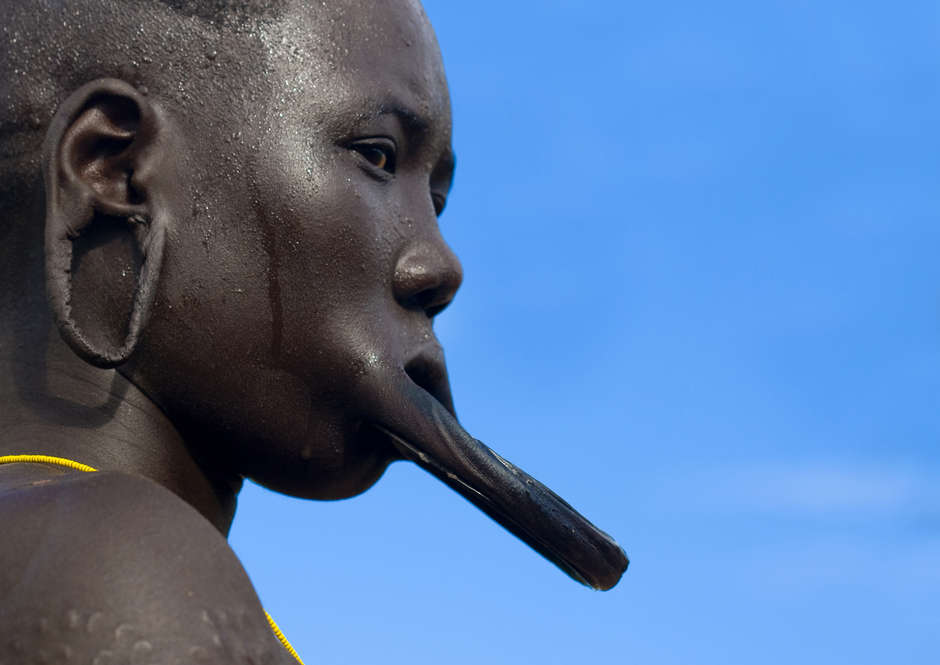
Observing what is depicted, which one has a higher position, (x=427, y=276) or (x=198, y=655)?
(x=427, y=276)

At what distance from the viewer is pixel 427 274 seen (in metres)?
2.97

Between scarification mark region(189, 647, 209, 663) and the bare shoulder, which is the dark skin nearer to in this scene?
the bare shoulder

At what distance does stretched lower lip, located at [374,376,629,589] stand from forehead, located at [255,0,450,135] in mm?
595

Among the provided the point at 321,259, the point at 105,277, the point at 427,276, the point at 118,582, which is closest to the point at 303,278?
the point at 321,259

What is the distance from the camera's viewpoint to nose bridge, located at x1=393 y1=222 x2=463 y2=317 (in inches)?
116

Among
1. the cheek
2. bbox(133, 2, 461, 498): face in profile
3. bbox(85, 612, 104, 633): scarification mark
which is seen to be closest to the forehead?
bbox(133, 2, 461, 498): face in profile

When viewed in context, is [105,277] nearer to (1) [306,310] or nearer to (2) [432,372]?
(1) [306,310]

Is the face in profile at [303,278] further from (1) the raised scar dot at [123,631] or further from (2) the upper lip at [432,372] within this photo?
(1) the raised scar dot at [123,631]

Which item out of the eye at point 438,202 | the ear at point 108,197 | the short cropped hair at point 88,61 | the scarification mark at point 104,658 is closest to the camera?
the scarification mark at point 104,658

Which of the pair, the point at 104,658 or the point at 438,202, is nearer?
the point at 104,658

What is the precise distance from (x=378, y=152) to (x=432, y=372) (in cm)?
47

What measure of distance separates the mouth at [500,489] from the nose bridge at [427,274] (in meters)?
0.19

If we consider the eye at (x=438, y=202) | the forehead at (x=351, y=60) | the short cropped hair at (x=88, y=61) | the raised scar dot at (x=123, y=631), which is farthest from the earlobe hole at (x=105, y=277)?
the raised scar dot at (x=123, y=631)

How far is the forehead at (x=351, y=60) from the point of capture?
290 centimetres
